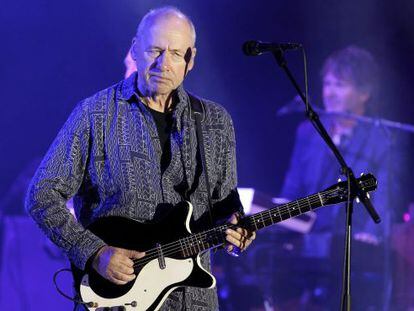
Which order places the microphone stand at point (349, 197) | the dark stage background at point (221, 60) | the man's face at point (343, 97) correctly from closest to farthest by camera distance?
the microphone stand at point (349, 197) → the dark stage background at point (221, 60) → the man's face at point (343, 97)

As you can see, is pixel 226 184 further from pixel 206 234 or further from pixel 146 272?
pixel 146 272

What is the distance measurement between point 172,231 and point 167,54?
0.80 m

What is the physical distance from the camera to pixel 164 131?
127 inches

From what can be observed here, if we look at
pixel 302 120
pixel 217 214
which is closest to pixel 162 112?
pixel 217 214

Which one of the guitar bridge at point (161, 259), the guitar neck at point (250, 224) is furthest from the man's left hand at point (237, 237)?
the guitar bridge at point (161, 259)

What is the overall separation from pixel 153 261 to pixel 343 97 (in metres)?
4.03

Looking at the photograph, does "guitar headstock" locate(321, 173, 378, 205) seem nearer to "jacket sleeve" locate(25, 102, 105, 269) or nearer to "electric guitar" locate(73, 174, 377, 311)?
"electric guitar" locate(73, 174, 377, 311)

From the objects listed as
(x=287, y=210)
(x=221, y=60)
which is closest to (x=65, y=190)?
(x=287, y=210)

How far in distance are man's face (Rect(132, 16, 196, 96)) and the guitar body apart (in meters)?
0.57

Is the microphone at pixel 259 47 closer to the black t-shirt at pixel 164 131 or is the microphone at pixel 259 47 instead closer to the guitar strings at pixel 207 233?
the black t-shirt at pixel 164 131

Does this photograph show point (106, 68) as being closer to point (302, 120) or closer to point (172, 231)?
point (302, 120)

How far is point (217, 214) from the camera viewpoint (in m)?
3.24

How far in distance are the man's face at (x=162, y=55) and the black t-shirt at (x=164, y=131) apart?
10 cm

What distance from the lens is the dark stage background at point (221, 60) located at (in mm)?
6332
